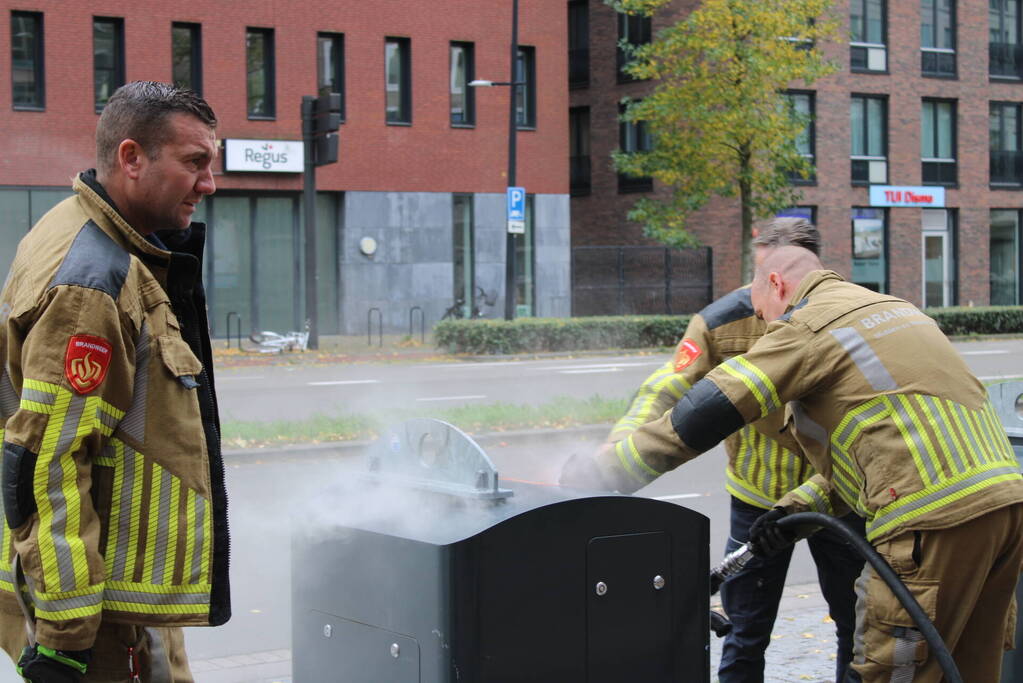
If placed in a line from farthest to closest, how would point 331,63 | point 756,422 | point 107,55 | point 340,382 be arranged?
point 331,63 → point 107,55 → point 340,382 → point 756,422

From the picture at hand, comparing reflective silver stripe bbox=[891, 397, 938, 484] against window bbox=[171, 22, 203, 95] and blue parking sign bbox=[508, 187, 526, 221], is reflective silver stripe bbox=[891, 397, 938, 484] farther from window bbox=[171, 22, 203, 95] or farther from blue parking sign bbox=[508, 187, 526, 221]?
window bbox=[171, 22, 203, 95]

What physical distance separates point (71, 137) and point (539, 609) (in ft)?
87.3

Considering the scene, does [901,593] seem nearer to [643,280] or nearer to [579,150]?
[643,280]

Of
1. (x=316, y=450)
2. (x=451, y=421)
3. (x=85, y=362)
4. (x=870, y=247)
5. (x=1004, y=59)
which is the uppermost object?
(x=1004, y=59)

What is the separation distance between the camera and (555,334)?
Answer: 2556 cm

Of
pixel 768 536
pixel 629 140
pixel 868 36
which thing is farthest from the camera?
pixel 868 36

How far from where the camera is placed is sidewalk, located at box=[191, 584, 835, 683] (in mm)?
5289

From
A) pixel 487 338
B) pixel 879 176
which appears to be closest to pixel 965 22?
pixel 879 176

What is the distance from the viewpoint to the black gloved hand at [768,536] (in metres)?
3.48

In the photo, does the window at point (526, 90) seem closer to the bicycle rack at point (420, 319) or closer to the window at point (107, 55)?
the bicycle rack at point (420, 319)

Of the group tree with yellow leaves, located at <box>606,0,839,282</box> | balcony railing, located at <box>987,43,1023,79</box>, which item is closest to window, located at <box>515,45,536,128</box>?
tree with yellow leaves, located at <box>606,0,839,282</box>

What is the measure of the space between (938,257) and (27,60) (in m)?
26.6

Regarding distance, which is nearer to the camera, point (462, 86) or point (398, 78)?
point (398, 78)

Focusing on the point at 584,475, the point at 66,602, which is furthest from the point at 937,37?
the point at 66,602
